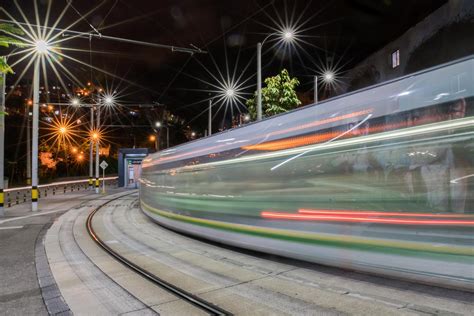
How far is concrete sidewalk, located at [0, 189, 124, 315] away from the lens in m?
5.77

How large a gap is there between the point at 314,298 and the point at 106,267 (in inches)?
175

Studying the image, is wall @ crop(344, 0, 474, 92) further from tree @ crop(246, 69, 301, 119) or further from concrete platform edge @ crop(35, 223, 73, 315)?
concrete platform edge @ crop(35, 223, 73, 315)

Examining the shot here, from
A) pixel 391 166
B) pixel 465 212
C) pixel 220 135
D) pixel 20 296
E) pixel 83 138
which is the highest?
pixel 83 138

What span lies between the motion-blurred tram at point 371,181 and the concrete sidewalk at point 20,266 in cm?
395

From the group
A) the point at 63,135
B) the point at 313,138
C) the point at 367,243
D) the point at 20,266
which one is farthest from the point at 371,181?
the point at 63,135

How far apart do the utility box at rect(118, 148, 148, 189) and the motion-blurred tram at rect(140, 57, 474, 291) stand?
32.8m

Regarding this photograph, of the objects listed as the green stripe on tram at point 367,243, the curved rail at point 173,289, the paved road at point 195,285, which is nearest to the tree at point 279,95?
the paved road at point 195,285

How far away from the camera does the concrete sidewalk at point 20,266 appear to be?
5.77m

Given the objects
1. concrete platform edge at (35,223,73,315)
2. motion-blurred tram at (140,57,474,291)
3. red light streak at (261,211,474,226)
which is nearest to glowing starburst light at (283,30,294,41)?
motion-blurred tram at (140,57,474,291)

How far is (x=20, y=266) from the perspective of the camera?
835 cm

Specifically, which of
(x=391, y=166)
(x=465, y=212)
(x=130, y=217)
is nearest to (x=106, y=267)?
(x=391, y=166)

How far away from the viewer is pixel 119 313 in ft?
17.1

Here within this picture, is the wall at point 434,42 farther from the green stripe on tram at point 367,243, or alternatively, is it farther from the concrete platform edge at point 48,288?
the concrete platform edge at point 48,288

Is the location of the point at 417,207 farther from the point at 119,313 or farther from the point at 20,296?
the point at 20,296
